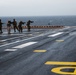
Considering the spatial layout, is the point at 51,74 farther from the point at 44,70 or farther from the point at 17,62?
the point at 17,62

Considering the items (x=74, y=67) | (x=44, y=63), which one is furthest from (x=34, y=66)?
→ (x=74, y=67)

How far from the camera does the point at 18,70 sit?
878cm

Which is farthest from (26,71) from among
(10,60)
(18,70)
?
(10,60)

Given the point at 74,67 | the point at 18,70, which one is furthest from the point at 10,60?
the point at 74,67

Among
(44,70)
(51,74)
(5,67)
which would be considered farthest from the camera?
(5,67)

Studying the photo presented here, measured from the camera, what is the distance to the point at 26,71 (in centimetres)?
862

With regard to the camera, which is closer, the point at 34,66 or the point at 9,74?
the point at 9,74

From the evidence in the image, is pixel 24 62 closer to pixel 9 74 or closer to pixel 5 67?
pixel 5 67

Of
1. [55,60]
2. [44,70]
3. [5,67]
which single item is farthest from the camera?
[55,60]

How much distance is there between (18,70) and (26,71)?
31 centimetres

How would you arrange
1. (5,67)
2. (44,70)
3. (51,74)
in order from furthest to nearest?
1. (5,67)
2. (44,70)
3. (51,74)

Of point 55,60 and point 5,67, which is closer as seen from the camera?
point 5,67

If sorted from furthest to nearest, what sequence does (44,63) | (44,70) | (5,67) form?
(44,63)
(5,67)
(44,70)

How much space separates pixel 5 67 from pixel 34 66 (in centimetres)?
103
